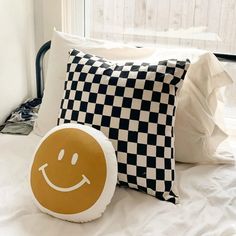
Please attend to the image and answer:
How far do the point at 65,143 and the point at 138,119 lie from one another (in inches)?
10.2

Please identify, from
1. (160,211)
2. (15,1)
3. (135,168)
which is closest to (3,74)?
(15,1)

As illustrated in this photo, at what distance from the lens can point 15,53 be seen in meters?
1.83

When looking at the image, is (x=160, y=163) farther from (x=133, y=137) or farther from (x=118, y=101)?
(x=118, y=101)

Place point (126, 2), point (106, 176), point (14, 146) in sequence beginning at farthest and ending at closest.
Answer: point (126, 2)
point (14, 146)
point (106, 176)

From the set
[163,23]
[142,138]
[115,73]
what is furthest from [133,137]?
[163,23]

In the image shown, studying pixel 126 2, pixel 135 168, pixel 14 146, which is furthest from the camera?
pixel 126 2

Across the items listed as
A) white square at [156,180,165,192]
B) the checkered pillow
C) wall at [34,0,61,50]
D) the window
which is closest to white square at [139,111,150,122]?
the checkered pillow

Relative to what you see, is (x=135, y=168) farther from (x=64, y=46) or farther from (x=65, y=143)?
(x=64, y=46)

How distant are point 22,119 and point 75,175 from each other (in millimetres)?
748

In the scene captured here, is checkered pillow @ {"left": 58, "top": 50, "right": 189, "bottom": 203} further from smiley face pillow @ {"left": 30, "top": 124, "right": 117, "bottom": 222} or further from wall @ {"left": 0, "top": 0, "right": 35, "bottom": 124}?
wall @ {"left": 0, "top": 0, "right": 35, "bottom": 124}

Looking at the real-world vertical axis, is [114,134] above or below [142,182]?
above

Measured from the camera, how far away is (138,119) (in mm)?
1247

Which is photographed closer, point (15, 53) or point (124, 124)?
point (124, 124)

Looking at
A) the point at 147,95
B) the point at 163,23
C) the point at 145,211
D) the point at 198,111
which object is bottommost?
the point at 145,211
